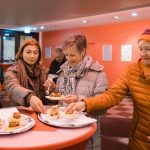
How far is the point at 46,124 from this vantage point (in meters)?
1.24

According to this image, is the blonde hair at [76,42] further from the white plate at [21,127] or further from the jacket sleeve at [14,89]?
the white plate at [21,127]

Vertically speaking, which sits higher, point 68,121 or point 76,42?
point 76,42

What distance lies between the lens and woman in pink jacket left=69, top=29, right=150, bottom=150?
140 centimetres

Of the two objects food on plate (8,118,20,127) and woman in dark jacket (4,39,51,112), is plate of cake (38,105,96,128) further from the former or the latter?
woman in dark jacket (4,39,51,112)

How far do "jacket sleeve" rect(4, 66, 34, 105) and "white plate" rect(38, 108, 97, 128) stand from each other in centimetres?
23

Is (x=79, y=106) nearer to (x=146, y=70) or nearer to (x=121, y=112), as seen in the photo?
(x=146, y=70)

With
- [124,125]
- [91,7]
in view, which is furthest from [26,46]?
[91,7]

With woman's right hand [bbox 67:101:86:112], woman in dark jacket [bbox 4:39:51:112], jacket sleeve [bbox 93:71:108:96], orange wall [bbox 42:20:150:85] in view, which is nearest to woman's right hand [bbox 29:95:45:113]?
woman's right hand [bbox 67:101:86:112]

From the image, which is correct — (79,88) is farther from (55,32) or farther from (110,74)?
(55,32)

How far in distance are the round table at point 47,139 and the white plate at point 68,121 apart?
0.07ft

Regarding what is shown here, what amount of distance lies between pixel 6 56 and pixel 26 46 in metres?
9.28

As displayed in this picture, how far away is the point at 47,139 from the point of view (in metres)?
1.05

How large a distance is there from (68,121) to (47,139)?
0.23 m

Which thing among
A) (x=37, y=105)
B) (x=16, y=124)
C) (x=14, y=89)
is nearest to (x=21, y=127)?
(x=16, y=124)
